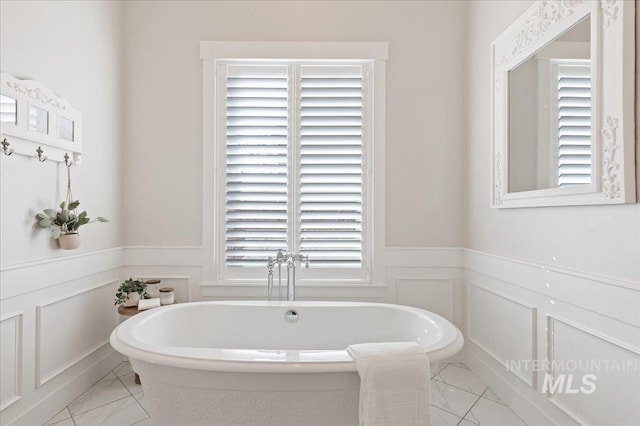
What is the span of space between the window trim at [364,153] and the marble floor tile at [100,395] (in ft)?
2.75

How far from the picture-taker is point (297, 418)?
159 centimetres

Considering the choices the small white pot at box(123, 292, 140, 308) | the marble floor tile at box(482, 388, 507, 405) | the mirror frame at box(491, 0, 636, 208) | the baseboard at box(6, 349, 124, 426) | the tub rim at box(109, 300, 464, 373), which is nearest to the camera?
the mirror frame at box(491, 0, 636, 208)

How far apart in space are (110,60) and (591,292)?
3089 mm

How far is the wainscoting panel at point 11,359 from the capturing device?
5.94ft

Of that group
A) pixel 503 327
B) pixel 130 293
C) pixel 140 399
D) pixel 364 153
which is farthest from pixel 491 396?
pixel 130 293

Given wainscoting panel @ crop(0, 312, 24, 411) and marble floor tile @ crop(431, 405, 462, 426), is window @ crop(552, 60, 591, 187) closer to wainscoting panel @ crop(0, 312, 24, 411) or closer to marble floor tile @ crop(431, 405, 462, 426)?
marble floor tile @ crop(431, 405, 462, 426)

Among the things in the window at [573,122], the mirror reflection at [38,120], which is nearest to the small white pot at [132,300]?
the mirror reflection at [38,120]

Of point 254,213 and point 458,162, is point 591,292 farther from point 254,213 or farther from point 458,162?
point 254,213

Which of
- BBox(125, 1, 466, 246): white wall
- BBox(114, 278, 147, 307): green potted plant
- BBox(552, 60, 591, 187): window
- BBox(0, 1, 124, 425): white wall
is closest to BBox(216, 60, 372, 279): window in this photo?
BBox(125, 1, 466, 246): white wall

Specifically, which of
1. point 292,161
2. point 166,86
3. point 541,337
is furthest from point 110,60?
point 541,337

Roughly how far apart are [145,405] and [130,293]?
70cm

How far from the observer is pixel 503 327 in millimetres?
2303

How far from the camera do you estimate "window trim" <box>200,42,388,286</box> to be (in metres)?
2.80

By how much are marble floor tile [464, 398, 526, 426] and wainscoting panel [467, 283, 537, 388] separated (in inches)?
8.7
